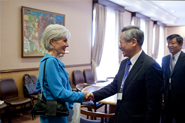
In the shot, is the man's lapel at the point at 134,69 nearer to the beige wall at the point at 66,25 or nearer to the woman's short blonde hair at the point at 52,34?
the woman's short blonde hair at the point at 52,34

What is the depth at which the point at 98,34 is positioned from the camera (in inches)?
241

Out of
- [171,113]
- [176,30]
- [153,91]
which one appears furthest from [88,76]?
[176,30]

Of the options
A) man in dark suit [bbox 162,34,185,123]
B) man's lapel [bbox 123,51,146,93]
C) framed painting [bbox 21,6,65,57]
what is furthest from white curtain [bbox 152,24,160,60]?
man's lapel [bbox 123,51,146,93]

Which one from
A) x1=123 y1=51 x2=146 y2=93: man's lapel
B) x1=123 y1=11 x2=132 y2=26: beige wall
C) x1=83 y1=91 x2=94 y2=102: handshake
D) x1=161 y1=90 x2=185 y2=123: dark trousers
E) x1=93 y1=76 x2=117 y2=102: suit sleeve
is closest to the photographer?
x1=123 y1=51 x2=146 y2=93: man's lapel

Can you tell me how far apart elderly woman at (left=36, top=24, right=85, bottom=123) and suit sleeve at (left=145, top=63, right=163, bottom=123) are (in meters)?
0.63

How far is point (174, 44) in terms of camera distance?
2906mm

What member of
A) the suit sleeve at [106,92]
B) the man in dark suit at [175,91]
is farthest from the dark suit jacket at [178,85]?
the suit sleeve at [106,92]

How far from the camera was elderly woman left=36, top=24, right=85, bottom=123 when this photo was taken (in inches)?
55.9

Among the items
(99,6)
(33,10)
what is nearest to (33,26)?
(33,10)

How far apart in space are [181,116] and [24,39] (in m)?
3.69

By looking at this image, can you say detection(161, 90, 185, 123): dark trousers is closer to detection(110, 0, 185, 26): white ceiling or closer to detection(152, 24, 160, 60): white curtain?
detection(110, 0, 185, 26): white ceiling

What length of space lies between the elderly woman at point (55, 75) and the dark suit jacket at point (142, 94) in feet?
1.45

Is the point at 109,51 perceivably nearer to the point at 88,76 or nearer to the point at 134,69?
the point at 88,76

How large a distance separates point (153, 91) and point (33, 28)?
3624 mm
